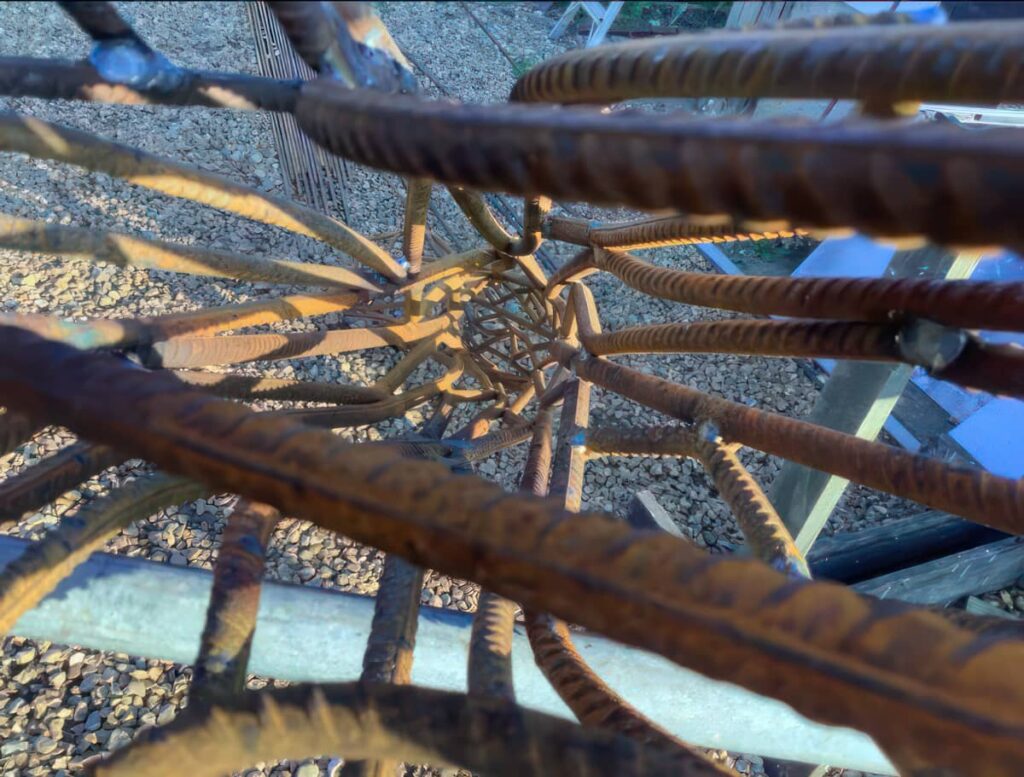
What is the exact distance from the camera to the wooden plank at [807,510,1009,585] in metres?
2.62

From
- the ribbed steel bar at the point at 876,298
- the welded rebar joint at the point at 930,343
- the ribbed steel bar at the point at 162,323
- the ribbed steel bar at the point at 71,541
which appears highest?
the ribbed steel bar at the point at 876,298

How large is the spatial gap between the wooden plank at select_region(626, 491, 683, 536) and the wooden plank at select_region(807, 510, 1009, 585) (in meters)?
0.58

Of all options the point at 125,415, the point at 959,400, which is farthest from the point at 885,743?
the point at 959,400

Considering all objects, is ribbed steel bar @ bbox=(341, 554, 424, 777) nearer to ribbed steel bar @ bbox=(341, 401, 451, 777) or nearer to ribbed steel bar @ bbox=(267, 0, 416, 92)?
ribbed steel bar @ bbox=(341, 401, 451, 777)

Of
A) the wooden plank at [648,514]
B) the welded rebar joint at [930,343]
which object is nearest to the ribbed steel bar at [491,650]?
the welded rebar joint at [930,343]

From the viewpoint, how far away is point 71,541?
0.73 metres

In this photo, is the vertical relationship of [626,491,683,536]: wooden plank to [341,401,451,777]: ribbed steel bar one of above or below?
below

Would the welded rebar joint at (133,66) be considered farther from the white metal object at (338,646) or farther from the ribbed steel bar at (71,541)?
the white metal object at (338,646)

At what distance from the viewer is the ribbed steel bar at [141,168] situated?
0.85 m

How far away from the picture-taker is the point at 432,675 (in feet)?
3.42

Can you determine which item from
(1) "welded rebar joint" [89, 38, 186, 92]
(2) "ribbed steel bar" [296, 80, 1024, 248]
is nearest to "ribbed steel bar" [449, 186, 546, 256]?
(1) "welded rebar joint" [89, 38, 186, 92]

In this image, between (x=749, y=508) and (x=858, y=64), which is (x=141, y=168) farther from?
(x=749, y=508)

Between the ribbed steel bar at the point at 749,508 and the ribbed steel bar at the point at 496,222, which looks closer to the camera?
the ribbed steel bar at the point at 749,508

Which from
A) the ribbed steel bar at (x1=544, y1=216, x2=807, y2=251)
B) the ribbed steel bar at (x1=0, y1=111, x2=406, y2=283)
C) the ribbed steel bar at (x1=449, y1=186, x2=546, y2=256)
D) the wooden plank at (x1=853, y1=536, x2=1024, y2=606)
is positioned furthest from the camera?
the wooden plank at (x1=853, y1=536, x2=1024, y2=606)
